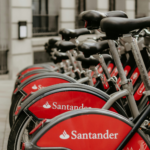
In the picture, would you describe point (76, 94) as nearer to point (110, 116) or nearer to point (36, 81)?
point (110, 116)

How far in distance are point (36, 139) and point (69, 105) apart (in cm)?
90

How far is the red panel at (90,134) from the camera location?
2.17 m

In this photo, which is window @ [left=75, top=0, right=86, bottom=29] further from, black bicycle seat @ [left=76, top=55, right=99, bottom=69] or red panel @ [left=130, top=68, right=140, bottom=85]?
black bicycle seat @ [left=76, top=55, right=99, bottom=69]

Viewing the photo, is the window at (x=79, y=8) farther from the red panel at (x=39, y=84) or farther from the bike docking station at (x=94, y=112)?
the bike docking station at (x=94, y=112)

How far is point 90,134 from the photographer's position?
86.6 inches

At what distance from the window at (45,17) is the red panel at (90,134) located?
34.3 feet

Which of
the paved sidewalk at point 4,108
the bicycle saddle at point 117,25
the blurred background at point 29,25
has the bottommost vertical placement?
the paved sidewalk at point 4,108

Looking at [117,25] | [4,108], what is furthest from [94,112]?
[4,108]

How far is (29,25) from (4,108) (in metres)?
5.25

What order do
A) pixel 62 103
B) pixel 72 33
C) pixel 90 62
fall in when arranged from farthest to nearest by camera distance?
pixel 72 33 < pixel 90 62 < pixel 62 103

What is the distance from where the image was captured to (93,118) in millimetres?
2199

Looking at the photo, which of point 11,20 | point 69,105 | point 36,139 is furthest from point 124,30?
point 11,20

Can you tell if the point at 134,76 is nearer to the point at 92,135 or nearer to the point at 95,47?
the point at 95,47

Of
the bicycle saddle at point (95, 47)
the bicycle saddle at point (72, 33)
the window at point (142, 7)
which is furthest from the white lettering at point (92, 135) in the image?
the window at point (142, 7)
